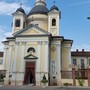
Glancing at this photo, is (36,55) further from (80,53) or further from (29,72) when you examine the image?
(80,53)

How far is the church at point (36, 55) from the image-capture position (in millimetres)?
41594

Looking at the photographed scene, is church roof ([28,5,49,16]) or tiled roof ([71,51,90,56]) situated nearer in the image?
church roof ([28,5,49,16])

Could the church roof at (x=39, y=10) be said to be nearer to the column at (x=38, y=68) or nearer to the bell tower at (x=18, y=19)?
the bell tower at (x=18, y=19)

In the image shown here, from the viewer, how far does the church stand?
1638 inches

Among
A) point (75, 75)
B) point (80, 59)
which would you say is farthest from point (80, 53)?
point (75, 75)

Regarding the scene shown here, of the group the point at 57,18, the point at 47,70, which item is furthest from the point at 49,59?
the point at 57,18

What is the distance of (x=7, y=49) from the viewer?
48656 millimetres

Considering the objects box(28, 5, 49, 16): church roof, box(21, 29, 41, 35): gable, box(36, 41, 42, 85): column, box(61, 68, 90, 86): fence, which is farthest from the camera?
box(28, 5, 49, 16): church roof

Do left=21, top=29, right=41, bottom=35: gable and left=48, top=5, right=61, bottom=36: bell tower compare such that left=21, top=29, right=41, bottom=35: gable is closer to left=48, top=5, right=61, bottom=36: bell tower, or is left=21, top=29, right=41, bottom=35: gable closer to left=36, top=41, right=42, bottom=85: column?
left=36, top=41, right=42, bottom=85: column

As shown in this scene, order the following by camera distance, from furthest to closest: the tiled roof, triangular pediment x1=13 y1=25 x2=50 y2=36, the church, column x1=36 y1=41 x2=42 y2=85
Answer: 1. the tiled roof
2. triangular pediment x1=13 y1=25 x2=50 y2=36
3. the church
4. column x1=36 y1=41 x2=42 y2=85

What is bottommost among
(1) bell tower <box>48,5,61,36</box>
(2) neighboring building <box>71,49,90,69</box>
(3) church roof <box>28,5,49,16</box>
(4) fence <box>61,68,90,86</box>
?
(4) fence <box>61,68,90,86</box>

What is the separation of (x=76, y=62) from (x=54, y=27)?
1205 centimetres

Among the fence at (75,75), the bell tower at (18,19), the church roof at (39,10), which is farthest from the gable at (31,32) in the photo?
the fence at (75,75)

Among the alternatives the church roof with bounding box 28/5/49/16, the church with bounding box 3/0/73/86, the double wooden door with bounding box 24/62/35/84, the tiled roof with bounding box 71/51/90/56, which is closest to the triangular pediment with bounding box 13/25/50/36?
the church with bounding box 3/0/73/86
